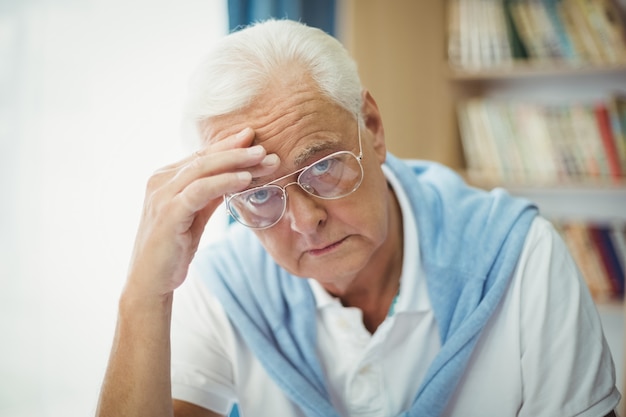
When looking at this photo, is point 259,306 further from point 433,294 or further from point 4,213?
point 4,213

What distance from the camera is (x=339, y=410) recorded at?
136 cm

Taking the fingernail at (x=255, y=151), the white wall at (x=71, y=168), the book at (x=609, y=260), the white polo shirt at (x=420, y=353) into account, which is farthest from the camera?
the book at (x=609, y=260)

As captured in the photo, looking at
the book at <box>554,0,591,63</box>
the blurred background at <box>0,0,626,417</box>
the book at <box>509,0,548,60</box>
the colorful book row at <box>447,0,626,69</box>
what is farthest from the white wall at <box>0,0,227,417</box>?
the book at <box>554,0,591,63</box>

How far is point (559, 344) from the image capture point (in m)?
1.18

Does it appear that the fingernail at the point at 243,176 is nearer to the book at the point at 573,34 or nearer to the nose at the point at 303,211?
the nose at the point at 303,211

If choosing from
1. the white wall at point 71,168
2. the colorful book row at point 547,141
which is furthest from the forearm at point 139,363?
the colorful book row at point 547,141

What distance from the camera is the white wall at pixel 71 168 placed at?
5.37ft

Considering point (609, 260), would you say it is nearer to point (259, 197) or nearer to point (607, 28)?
point (607, 28)

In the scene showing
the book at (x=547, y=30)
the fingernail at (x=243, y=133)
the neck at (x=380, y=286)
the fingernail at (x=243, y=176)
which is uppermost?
the book at (x=547, y=30)

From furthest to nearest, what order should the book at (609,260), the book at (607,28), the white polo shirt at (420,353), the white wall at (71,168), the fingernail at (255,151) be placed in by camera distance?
the book at (609,260), the book at (607,28), the white wall at (71,168), the white polo shirt at (420,353), the fingernail at (255,151)

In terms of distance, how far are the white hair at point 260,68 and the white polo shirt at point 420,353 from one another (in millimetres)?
356

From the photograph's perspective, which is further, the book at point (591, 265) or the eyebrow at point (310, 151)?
the book at point (591, 265)

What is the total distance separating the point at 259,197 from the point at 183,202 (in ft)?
0.45

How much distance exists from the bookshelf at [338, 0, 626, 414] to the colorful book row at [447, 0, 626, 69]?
3 centimetres
